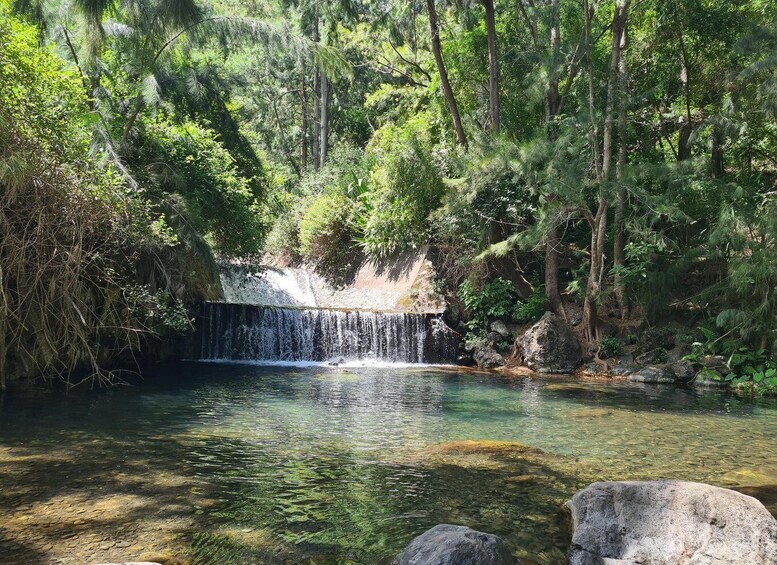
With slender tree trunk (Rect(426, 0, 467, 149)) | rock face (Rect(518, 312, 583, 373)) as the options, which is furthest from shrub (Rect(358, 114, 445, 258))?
rock face (Rect(518, 312, 583, 373))

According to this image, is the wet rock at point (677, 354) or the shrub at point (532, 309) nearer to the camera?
the wet rock at point (677, 354)

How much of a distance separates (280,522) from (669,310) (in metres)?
12.3

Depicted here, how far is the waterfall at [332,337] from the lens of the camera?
14.6 meters

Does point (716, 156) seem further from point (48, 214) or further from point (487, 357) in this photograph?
point (48, 214)

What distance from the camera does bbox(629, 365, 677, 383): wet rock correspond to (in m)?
12.7

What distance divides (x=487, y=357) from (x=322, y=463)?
30.6ft

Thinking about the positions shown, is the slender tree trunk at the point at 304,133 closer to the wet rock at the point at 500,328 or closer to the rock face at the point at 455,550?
the wet rock at the point at 500,328

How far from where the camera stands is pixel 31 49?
873 centimetres

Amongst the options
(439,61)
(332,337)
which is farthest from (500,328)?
(439,61)

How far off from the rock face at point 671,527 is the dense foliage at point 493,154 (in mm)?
7473

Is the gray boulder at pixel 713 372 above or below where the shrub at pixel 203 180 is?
below

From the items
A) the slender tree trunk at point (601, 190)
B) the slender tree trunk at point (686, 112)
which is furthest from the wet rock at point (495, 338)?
the slender tree trunk at point (686, 112)

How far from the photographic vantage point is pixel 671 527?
149 inches

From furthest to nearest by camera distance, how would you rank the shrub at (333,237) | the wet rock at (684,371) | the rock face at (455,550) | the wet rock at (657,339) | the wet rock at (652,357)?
the shrub at (333,237), the wet rock at (657,339), the wet rock at (652,357), the wet rock at (684,371), the rock face at (455,550)
